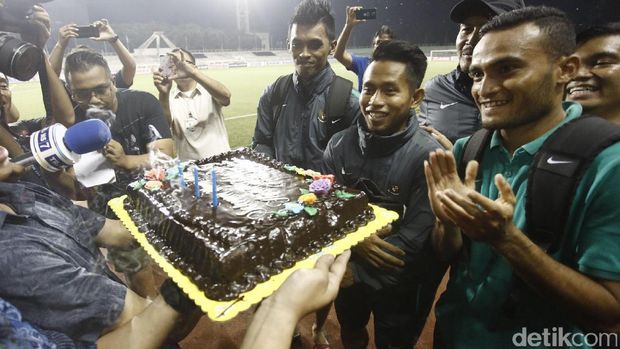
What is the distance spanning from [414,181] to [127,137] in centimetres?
291

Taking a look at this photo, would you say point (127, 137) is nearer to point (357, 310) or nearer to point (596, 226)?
point (357, 310)

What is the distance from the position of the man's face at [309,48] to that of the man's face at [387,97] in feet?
2.90

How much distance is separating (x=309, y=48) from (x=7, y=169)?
8.06 ft

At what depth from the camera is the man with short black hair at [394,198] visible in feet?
7.48

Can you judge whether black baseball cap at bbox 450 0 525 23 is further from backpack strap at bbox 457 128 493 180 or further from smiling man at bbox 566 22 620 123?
backpack strap at bbox 457 128 493 180

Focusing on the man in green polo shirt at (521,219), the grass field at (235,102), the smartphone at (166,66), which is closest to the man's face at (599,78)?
the man in green polo shirt at (521,219)

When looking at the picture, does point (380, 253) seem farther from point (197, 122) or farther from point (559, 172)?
point (197, 122)

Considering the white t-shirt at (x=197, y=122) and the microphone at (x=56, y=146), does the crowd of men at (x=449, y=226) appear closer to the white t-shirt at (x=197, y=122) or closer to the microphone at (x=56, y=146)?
the microphone at (x=56, y=146)

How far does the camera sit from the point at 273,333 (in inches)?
47.4

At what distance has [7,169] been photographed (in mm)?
1464

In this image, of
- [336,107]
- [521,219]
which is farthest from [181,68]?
[521,219]

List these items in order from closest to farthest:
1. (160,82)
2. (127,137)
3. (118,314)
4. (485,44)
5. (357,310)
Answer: (118,314)
(485,44)
(357,310)
(127,137)
(160,82)

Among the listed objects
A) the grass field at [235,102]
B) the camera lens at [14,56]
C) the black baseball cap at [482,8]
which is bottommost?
the grass field at [235,102]

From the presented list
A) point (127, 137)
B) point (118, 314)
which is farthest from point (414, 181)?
point (127, 137)
